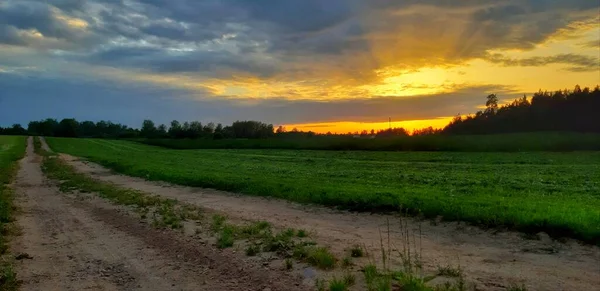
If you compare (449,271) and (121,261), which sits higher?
(449,271)

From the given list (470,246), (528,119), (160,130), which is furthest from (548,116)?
(160,130)

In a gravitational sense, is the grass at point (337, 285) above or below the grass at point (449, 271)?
below

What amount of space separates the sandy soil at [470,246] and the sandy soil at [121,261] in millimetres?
2222

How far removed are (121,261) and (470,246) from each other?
6.99m

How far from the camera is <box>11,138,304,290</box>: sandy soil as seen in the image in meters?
7.04

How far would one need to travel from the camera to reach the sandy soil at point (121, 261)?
7.04m

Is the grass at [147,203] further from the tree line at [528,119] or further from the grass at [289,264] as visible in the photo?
the tree line at [528,119]

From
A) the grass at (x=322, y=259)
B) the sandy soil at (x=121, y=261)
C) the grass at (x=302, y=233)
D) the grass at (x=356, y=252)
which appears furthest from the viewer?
the grass at (x=302, y=233)

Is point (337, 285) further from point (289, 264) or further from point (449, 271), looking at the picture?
point (449, 271)

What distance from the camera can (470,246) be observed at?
28.0 feet

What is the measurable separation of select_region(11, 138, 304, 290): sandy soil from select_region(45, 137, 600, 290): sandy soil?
7.29 ft

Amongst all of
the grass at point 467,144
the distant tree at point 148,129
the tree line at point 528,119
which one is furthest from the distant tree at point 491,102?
the distant tree at point 148,129

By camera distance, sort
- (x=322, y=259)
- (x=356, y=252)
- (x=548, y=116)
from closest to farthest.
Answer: (x=322, y=259)
(x=356, y=252)
(x=548, y=116)

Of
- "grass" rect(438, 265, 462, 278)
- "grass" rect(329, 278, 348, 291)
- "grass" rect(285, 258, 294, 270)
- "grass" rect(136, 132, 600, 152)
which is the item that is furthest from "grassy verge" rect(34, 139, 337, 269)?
"grass" rect(136, 132, 600, 152)
